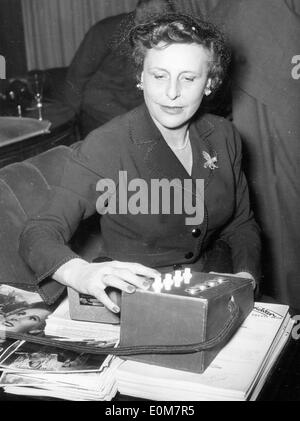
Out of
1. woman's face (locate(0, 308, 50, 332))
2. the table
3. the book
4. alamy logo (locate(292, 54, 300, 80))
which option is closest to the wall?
the table

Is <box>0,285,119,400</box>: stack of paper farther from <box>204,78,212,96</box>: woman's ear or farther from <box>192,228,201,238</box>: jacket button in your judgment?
<box>204,78,212,96</box>: woman's ear

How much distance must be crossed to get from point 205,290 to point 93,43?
10.5 ft

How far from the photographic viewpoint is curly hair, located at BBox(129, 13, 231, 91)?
3.95 ft

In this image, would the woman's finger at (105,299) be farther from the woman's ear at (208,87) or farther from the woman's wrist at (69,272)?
the woman's ear at (208,87)

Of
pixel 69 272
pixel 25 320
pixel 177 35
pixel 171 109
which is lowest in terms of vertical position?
pixel 25 320

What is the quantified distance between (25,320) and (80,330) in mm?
130

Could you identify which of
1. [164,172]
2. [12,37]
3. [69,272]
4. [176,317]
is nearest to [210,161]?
[164,172]

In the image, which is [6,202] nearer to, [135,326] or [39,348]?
[39,348]

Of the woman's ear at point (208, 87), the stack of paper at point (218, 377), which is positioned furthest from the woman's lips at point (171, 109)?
the stack of paper at point (218, 377)

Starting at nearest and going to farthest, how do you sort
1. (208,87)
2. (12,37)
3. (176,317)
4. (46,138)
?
(176,317) < (208,87) < (46,138) < (12,37)

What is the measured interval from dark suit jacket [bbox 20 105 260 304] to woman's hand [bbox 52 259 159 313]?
155mm

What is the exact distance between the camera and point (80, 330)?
966 millimetres

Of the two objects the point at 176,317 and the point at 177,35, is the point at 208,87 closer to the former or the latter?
the point at 177,35

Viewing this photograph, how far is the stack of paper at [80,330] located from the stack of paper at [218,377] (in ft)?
0.38
